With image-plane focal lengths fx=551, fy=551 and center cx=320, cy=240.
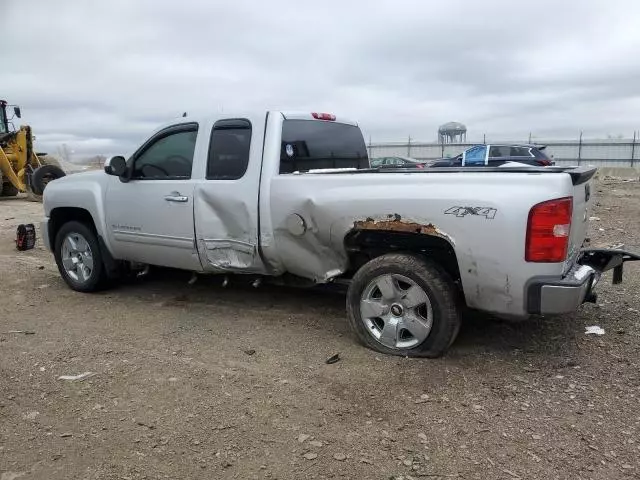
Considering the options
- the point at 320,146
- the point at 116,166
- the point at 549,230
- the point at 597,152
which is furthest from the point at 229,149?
the point at 597,152

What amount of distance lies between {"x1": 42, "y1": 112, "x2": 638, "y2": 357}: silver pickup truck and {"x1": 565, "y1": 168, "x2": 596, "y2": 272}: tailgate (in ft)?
0.06

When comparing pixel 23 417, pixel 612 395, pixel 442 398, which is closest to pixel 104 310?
pixel 23 417

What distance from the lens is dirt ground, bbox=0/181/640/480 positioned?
109 inches

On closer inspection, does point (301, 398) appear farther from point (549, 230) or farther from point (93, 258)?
point (93, 258)

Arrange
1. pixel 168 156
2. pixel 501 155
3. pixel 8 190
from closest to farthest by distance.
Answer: pixel 168 156
pixel 501 155
pixel 8 190

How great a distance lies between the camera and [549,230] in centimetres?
337

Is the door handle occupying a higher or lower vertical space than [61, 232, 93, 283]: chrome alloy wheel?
higher

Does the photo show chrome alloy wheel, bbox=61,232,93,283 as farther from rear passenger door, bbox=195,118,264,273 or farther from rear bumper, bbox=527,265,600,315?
rear bumper, bbox=527,265,600,315

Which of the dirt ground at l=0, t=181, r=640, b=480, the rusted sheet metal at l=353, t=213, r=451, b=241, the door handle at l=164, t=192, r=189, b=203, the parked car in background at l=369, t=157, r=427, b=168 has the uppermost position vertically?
the parked car in background at l=369, t=157, r=427, b=168

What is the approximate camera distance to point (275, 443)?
9.62ft

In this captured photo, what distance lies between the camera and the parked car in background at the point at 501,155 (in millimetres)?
17547

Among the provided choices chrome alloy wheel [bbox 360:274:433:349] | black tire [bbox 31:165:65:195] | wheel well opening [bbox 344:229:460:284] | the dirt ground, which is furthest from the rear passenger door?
black tire [bbox 31:165:65:195]

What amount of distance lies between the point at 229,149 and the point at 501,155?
15829 millimetres

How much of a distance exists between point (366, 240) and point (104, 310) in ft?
9.21
